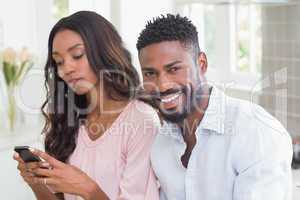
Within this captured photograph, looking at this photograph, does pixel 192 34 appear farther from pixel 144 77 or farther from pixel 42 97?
pixel 42 97

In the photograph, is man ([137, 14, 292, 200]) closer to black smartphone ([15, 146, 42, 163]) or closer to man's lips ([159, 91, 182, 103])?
man's lips ([159, 91, 182, 103])

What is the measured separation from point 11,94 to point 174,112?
1356mm

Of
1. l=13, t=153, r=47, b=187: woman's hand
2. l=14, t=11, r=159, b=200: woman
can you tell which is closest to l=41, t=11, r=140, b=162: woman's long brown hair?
l=14, t=11, r=159, b=200: woman

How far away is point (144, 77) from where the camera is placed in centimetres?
121

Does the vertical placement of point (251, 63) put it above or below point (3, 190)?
above

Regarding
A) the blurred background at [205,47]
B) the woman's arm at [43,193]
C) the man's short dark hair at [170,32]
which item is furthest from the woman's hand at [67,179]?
the blurred background at [205,47]

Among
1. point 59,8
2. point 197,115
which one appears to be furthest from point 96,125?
point 59,8

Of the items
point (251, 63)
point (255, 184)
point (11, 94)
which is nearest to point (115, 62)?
point (255, 184)

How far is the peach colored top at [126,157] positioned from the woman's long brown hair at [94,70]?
0.28ft

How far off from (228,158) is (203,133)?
0.33 ft

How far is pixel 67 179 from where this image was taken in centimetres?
125

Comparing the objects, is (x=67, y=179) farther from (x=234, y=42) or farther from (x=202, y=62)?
(x=234, y=42)

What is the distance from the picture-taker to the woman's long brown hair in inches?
53.2

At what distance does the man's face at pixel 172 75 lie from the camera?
3.81 feet
